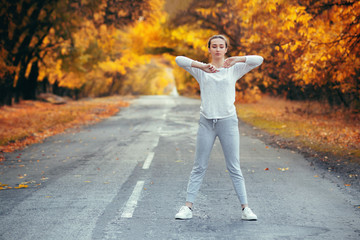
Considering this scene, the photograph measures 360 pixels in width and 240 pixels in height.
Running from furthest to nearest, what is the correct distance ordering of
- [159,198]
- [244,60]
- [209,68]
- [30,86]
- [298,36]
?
[30,86] < [298,36] < [159,198] < [244,60] < [209,68]

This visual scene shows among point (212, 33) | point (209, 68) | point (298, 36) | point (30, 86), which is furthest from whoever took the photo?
point (30, 86)

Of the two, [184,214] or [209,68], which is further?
[184,214]

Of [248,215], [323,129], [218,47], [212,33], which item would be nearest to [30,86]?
[212,33]

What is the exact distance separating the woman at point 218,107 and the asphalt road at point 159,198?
0.45 metres

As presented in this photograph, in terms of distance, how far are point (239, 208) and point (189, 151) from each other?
5241 millimetres

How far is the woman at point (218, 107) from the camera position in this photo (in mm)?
4617

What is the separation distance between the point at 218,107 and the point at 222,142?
438 mm

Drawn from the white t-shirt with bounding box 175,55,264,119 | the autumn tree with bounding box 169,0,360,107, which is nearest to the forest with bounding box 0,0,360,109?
the autumn tree with bounding box 169,0,360,107

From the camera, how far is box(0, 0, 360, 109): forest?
10750 mm

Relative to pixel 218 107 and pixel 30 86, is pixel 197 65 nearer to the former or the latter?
pixel 218 107

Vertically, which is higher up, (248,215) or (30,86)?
(30,86)

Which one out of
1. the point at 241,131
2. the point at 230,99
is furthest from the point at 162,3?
the point at 230,99

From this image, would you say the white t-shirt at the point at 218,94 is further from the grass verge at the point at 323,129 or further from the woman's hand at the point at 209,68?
the grass verge at the point at 323,129

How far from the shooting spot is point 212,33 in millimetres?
22500
